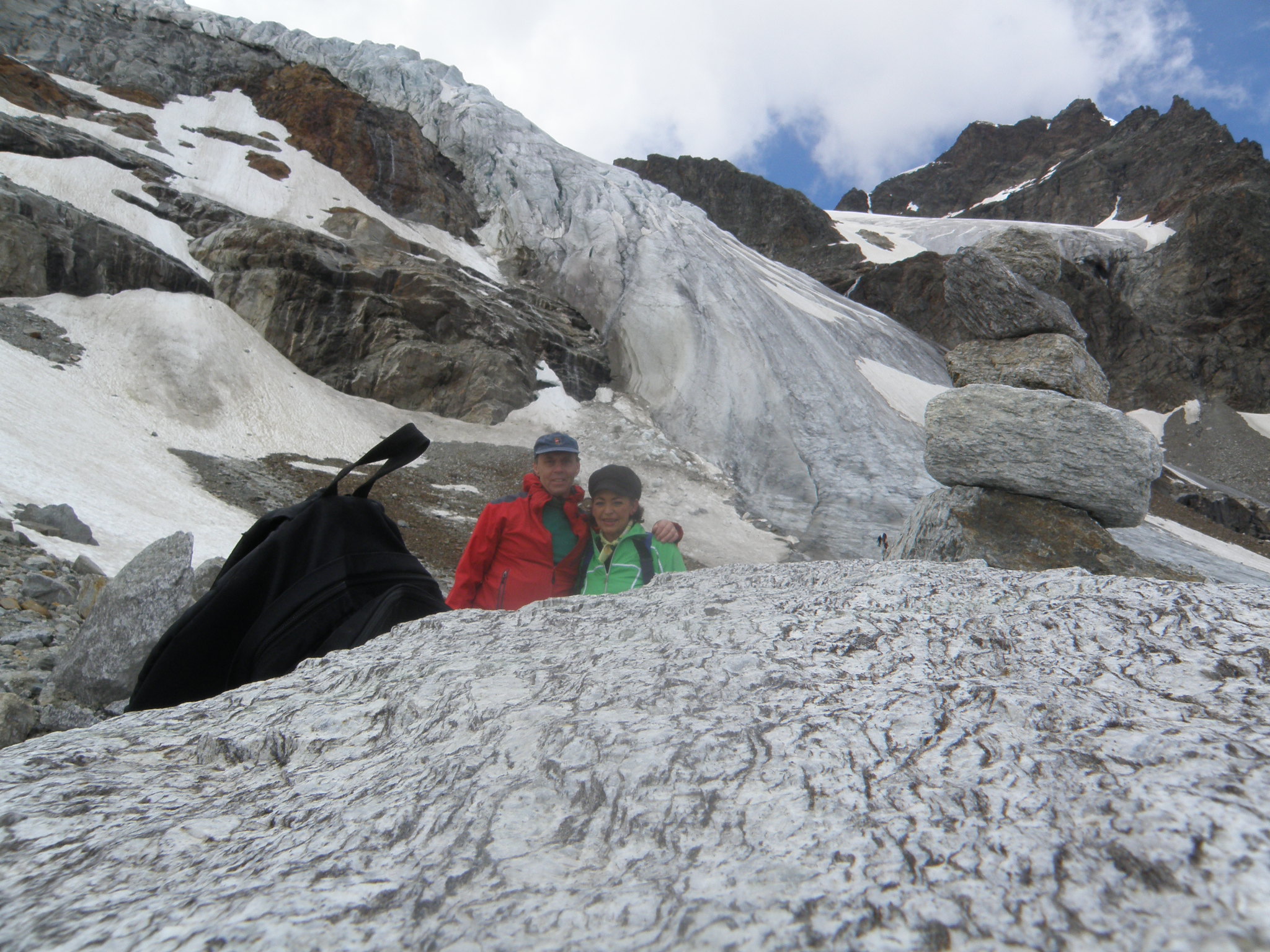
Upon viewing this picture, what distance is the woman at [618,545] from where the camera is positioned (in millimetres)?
3830

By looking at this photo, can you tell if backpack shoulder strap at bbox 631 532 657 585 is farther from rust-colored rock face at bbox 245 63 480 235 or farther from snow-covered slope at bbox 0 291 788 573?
rust-colored rock face at bbox 245 63 480 235

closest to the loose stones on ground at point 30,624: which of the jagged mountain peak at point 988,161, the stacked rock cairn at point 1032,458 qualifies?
the stacked rock cairn at point 1032,458

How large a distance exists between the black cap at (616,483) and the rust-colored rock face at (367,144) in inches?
1183

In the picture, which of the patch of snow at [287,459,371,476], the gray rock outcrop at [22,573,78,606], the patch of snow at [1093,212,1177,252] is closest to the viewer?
the gray rock outcrop at [22,573,78,606]

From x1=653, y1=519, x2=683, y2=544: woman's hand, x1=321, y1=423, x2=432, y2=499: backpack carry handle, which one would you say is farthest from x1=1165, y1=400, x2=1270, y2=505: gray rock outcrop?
x1=321, y1=423, x2=432, y2=499: backpack carry handle

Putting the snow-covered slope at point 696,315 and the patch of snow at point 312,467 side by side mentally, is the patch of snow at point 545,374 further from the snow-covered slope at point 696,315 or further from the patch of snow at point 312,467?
the patch of snow at point 312,467

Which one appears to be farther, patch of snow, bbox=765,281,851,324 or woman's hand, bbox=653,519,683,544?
patch of snow, bbox=765,281,851,324

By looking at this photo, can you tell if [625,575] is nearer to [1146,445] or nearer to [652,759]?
[652,759]

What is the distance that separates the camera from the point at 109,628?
154 inches

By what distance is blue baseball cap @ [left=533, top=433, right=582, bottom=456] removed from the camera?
4.56m

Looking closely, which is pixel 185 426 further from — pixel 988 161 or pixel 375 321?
pixel 988 161

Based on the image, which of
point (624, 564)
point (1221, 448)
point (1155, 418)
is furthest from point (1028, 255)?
point (1155, 418)

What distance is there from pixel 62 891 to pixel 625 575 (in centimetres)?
286

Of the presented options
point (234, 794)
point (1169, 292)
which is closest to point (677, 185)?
point (1169, 292)
